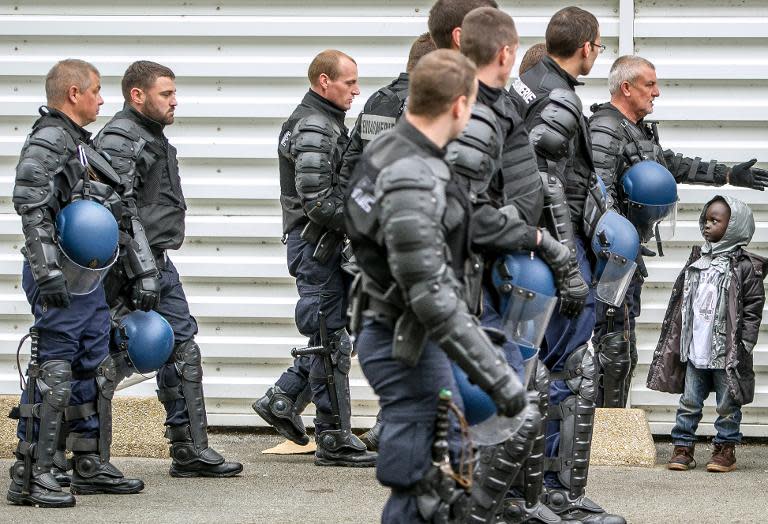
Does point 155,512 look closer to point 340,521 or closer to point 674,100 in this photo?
point 340,521

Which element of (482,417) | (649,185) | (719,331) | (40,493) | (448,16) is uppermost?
(448,16)

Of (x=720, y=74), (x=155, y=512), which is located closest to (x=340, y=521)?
(x=155, y=512)

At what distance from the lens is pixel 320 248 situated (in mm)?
8383

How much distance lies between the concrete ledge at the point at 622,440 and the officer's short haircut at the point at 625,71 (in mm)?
2019

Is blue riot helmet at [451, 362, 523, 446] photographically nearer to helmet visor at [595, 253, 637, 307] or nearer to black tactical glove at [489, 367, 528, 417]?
black tactical glove at [489, 367, 528, 417]

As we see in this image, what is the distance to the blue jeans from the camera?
8523 millimetres

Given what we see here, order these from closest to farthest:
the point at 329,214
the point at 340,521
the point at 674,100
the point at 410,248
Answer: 1. the point at 410,248
2. the point at 340,521
3. the point at 329,214
4. the point at 674,100

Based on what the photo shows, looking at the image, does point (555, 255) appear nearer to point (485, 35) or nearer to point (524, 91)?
point (485, 35)

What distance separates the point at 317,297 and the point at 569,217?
2.65 m

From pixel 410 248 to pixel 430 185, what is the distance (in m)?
0.23

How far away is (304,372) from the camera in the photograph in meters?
8.78

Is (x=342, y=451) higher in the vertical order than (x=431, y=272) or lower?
lower

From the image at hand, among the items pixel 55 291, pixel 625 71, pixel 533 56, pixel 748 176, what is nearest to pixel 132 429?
pixel 55 291

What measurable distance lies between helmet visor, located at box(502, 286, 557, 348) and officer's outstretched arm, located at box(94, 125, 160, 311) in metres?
2.54
